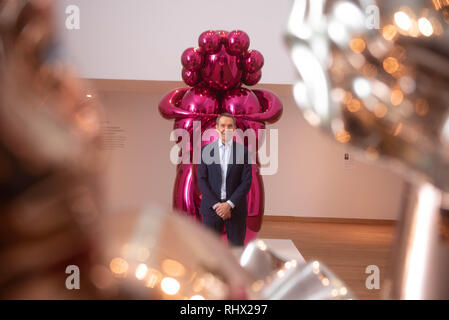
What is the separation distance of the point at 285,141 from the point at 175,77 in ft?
11.3

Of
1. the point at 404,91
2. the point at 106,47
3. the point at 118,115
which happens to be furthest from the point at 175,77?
the point at 404,91

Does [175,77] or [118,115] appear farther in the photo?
[118,115]

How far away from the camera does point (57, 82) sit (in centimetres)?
13

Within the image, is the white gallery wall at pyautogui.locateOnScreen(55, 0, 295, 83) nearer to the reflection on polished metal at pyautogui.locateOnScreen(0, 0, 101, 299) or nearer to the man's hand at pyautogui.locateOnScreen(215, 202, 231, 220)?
the man's hand at pyautogui.locateOnScreen(215, 202, 231, 220)

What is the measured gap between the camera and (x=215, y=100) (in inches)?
112

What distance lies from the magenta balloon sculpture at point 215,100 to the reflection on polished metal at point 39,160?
2.69m

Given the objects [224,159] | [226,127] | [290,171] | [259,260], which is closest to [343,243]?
[290,171]

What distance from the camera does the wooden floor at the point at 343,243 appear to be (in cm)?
392

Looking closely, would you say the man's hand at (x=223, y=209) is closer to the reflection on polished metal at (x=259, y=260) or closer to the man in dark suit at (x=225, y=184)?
the man in dark suit at (x=225, y=184)

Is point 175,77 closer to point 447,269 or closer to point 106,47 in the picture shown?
point 106,47

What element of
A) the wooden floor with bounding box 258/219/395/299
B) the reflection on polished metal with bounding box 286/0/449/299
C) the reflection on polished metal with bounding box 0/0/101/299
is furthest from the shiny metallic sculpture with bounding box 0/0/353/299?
the wooden floor with bounding box 258/219/395/299

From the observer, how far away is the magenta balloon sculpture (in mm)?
2838

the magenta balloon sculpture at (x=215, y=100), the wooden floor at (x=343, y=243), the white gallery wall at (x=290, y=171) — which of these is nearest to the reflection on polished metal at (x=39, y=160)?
the magenta balloon sculpture at (x=215, y=100)

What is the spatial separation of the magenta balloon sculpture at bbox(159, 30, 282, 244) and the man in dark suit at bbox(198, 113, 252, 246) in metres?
0.14
